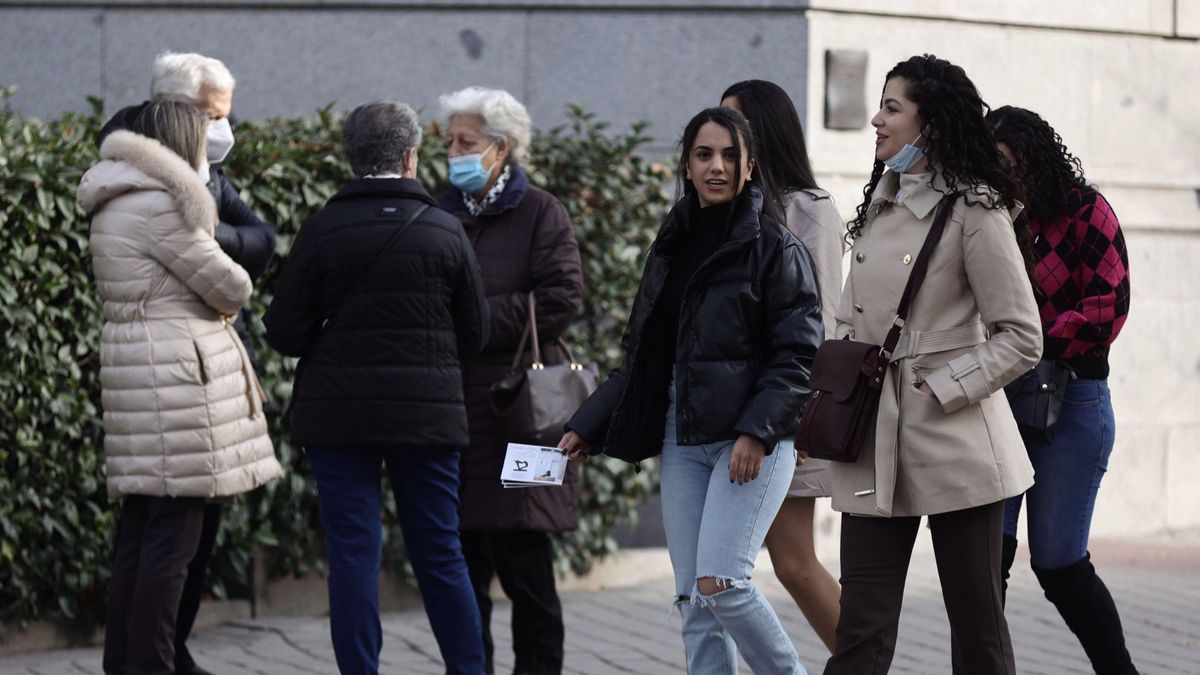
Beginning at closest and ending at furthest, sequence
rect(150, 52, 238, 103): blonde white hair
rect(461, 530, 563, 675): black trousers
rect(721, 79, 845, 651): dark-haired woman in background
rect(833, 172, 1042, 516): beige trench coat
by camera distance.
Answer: rect(833, 172, 1042, 516): beige trench coat < rect(721, 79, 845, 651): dark-haired woman in background < rect(461, 530, 563, 675): black trousers < rect(150, 52, 238, 103): blonde white hair

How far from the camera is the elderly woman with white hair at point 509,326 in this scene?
5871 mm

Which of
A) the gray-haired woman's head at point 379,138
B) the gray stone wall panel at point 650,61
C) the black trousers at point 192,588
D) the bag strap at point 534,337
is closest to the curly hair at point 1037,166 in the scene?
the bag strap at point 534,337

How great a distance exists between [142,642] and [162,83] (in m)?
1.96

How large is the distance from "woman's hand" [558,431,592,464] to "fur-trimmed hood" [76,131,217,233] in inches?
60.7

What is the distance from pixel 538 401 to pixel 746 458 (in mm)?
1424

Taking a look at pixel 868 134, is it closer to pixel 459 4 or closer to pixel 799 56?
pixel 799 56

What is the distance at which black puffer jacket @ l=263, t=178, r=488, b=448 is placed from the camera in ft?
16.9

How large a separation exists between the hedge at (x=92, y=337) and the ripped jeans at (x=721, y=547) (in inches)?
99.1

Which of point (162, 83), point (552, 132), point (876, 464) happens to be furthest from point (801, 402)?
point (552, 132)

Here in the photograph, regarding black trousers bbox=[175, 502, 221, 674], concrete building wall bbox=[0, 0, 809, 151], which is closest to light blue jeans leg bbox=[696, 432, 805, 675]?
black trousers bbox=[175, 502, 221, 674]

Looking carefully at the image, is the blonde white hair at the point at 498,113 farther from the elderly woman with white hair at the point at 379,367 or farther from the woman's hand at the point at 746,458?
the woman's hand at the point at 746,458

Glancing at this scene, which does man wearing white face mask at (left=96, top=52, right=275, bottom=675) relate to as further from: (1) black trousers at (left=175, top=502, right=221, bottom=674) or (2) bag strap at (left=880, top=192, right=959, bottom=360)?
(2) bag strap at (left=880, top=192, right=959, bottom=360)

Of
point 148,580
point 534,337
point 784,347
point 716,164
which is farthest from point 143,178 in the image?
point 784,347

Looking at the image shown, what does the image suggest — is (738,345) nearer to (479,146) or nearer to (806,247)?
(806,247)
